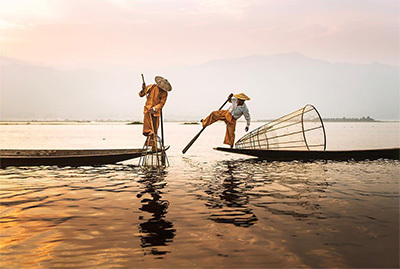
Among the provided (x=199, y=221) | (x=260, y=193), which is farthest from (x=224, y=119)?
(x=199, y=221)

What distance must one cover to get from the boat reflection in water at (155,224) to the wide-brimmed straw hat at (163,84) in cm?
392

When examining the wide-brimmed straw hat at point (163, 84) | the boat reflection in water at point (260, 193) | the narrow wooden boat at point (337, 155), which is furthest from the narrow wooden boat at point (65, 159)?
the narrow wooden boat at point (337, 155)

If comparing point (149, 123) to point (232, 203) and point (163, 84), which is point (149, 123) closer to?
point (163, 84)

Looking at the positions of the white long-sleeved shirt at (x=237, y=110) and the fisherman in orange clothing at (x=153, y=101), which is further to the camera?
the white long-sleeved shirt at (x=237, y=110)

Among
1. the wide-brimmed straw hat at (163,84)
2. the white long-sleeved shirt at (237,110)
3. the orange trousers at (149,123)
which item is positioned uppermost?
the wide-brimmed straw hat at (163,84)

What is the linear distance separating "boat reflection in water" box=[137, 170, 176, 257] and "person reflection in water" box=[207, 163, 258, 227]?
80 cm

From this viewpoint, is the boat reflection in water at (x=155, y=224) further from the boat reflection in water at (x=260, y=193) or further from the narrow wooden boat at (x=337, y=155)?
the narrow wooden boat at (x=337, y=155)

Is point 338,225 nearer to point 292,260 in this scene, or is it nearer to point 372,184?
point 292,260

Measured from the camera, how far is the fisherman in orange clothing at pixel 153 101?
11130mm

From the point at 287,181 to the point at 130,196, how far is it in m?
3.98

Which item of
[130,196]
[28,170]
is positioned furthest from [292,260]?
[28,170]

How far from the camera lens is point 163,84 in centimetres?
1107

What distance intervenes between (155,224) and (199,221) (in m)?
0.65

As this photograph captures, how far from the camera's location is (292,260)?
12.5ft
